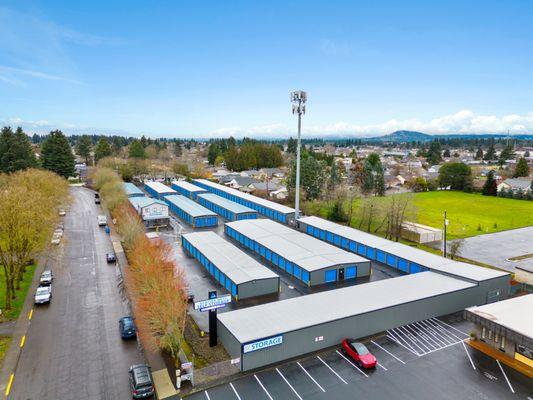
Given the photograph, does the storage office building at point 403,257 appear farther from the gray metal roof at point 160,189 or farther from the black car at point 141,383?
the gray metal roof at point 160,189

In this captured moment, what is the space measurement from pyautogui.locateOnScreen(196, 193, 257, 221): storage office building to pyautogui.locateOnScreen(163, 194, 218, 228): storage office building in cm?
282

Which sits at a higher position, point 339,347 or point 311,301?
point 311,301

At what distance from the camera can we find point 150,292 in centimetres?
2142

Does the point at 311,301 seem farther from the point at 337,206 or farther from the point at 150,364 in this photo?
the point at 337,206

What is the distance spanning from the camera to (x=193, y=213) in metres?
51.7

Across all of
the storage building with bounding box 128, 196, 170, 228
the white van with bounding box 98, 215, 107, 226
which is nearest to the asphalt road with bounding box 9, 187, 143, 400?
the storage building with bounding box 128, 196, 170, 228

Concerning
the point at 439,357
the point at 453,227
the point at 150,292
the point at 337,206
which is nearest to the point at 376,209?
the point at 337,206

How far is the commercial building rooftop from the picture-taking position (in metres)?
20.3

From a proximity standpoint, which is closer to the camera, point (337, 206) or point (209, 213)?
point (209, 213)

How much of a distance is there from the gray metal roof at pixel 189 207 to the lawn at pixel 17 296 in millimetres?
21151

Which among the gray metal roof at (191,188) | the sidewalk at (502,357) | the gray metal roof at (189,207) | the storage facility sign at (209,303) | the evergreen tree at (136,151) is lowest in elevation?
the sidewalk at (502,357)

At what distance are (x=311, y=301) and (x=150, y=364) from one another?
34.2ft

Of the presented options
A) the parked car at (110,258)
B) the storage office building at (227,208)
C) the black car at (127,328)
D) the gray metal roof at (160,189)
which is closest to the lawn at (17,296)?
the parked car at (110,258)

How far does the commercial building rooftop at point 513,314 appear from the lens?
66.7 ft
